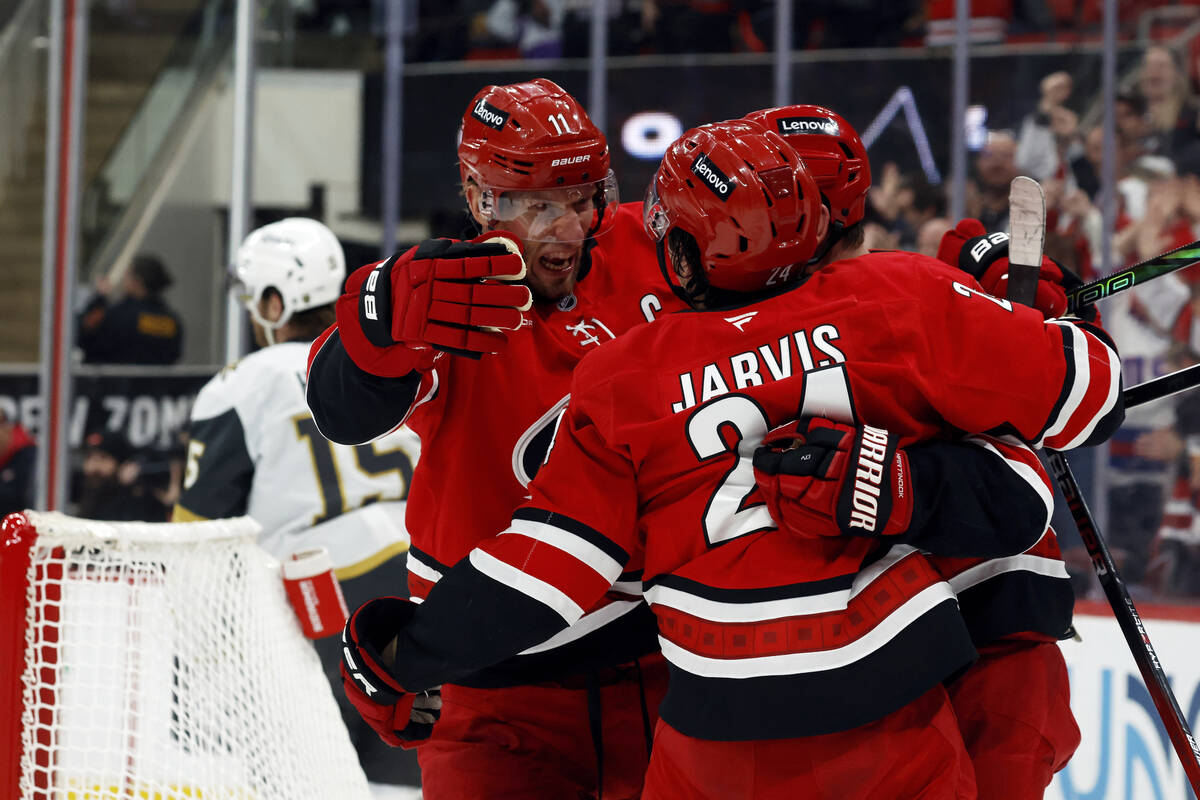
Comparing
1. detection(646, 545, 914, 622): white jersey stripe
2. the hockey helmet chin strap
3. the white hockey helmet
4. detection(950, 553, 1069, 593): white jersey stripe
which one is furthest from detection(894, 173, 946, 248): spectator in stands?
detection(646, 545, 914, 622): white jersey stripe

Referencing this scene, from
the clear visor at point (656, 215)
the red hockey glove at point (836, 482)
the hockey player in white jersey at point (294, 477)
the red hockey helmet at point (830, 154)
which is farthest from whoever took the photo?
the hockey player in white jersey at point (294, 477)

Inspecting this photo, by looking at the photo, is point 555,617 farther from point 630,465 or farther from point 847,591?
point 847,591

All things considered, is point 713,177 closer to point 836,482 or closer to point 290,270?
point 836,482

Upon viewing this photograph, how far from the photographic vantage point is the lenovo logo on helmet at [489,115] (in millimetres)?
1651

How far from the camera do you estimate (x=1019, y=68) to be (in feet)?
15.4

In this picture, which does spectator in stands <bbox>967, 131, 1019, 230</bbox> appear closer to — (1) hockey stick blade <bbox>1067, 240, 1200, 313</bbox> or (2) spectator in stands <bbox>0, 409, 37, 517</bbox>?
(1) hockey stick blade <bbox>1067, 240, 1200, 313</bbox>

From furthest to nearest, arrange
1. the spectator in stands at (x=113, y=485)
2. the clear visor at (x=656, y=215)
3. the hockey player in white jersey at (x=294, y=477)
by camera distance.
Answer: the spectator in stands at (x=113, y=485), the hockey player in white jersey at (x=294, y=477), the clear visor at (x=656, y=215)

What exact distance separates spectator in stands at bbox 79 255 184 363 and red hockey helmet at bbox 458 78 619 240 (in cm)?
391

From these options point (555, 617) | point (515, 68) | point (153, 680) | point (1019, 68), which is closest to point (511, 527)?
point (555, 617)

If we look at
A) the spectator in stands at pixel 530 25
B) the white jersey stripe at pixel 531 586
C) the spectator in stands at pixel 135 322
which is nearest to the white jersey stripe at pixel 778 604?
the white jersey stripe at pixel 531 586

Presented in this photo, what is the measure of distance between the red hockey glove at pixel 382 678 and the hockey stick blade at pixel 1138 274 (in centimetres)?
92

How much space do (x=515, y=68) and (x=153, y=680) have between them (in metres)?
4.00

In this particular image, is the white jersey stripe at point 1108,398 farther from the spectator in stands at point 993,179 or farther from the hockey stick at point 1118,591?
the spectator in stands at point 993,179

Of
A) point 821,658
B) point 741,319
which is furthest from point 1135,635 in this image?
point 741,319
